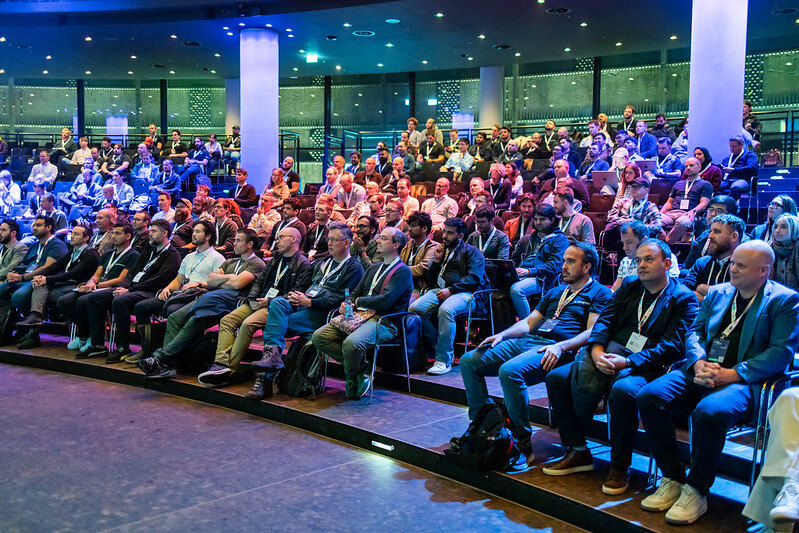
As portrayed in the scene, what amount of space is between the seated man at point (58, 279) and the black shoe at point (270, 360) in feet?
9.38

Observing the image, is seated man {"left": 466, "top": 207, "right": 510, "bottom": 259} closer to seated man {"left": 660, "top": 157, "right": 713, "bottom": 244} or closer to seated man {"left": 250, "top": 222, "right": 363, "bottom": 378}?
seated man {"left": 250, "top": 222, "right": 363, "bottom": 378}

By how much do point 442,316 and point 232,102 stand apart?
15.2 metres

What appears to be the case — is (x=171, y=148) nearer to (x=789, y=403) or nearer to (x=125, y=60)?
(x=125, y=60)

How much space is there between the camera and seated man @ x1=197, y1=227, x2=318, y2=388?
5395 mm

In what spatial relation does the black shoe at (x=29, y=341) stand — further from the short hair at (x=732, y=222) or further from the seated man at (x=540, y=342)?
the short hair at (x=732, y=222)

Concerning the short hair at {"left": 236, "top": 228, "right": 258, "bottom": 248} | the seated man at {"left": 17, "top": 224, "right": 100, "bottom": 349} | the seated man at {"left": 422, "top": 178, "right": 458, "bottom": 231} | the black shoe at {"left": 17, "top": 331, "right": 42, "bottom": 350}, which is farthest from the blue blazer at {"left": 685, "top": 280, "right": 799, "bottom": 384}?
Result: the black shoe at {"left": 17, "top": 331, "right": 42, "bottom": 350}

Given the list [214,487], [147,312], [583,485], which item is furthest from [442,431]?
[147,312]

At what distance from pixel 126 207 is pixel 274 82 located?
338 centimetres

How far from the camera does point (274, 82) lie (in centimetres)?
1304

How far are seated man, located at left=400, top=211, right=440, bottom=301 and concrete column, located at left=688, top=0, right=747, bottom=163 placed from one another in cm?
426

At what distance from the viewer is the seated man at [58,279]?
685 cm

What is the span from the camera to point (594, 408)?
352 cm

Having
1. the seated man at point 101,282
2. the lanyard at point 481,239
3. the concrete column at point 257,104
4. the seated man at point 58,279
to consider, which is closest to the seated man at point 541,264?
the lanyard at point 481,239

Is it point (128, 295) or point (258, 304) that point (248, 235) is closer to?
point (258, 304)
